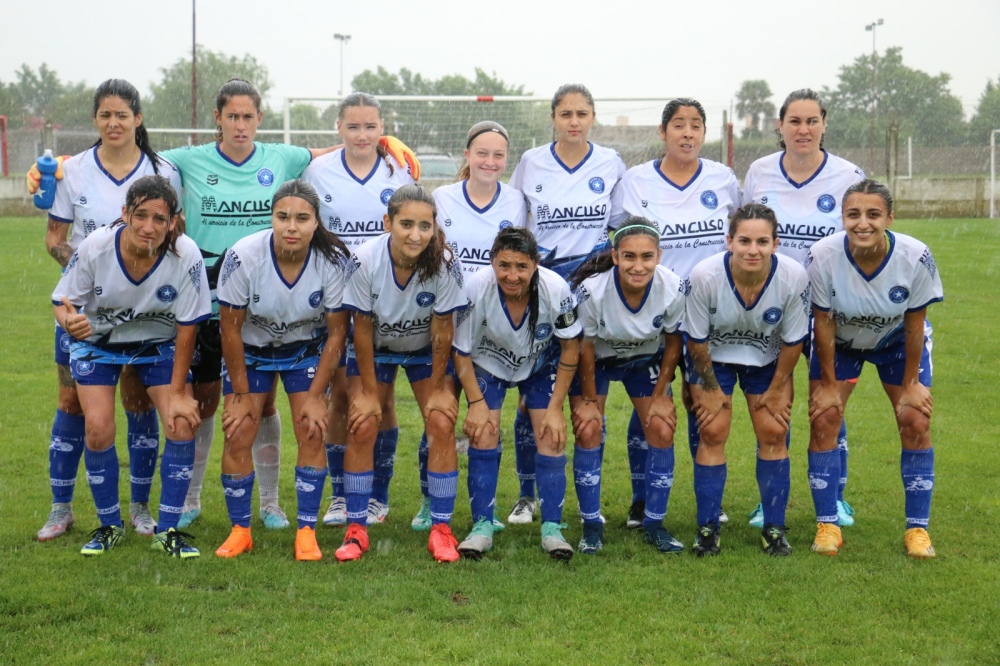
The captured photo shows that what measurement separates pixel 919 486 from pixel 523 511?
1859 mm

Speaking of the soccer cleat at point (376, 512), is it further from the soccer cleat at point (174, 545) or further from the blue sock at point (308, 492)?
the soccer cleat at point (174, 545)

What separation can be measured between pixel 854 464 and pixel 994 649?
2621 mm

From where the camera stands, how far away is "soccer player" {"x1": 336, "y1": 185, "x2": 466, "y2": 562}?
4.44 meters

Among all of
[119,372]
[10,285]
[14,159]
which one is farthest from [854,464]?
[14,159]

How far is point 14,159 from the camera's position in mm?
25953

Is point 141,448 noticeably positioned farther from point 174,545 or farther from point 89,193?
point 89,193

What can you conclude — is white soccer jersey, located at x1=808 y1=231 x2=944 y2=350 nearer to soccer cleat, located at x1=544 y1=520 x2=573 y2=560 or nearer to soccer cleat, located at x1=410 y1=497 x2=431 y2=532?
soccer cleat, located at x1=544 y1=520 x2=573 y2=560

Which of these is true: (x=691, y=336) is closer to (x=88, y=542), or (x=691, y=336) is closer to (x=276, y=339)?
(x=276, y=339)

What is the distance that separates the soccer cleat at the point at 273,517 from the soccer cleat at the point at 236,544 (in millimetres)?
381

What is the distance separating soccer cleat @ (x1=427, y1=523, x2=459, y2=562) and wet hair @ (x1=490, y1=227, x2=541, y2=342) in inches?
40.3

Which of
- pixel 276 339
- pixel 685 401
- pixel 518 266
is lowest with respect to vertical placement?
pixel 685 401

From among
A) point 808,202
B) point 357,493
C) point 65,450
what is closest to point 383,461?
point 357,493

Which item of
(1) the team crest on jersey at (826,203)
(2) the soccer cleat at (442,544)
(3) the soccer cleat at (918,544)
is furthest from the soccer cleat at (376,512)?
(1) the team crest on jersey at (826,203)

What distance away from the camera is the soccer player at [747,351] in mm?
4492
